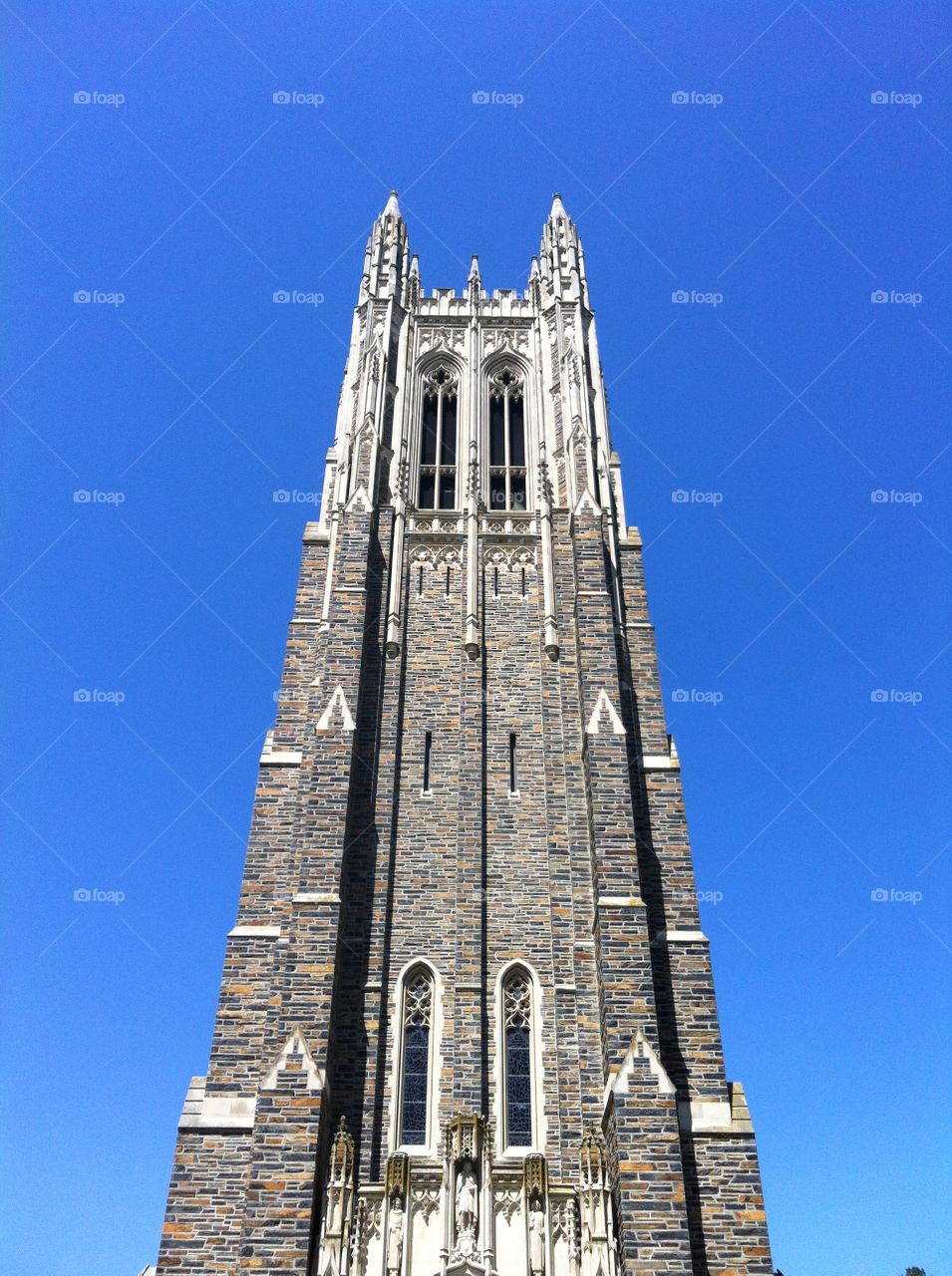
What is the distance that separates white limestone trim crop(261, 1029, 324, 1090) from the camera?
16.4m

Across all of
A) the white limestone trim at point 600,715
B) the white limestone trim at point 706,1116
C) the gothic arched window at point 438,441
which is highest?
the gothic arched window at point 438,441

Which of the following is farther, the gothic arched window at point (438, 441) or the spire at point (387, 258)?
the spire at point (387, 258)

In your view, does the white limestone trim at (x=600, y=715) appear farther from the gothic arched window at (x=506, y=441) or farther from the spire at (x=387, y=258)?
the spire at (x=387, y=258)

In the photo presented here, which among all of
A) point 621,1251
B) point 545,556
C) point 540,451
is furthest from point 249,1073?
point 540,451

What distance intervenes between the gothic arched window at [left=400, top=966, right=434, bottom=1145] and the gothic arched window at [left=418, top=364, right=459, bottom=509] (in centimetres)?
1300

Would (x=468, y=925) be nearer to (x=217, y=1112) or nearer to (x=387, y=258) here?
(x=217, y=1112)

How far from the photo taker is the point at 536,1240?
15938 millimetres

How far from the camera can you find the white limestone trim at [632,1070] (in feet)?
53.4

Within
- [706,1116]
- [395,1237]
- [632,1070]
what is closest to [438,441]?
[632,1070]

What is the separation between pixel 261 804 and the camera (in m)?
21.1

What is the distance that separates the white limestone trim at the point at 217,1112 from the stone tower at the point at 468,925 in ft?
0.22

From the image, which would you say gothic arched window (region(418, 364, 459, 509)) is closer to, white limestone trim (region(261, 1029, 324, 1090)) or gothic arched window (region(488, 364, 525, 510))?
gothic arched window (region(488, 364, 525, 510))

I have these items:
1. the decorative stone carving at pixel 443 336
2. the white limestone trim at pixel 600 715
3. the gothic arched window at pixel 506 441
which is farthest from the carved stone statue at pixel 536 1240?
the decorative stone carving at pixel 443 336

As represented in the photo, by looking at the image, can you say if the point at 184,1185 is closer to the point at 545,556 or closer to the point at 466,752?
the point at 466,752
